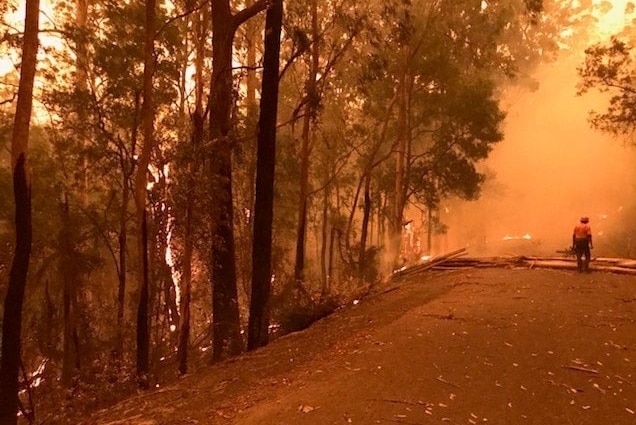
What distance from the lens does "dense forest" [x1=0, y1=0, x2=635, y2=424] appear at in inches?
373

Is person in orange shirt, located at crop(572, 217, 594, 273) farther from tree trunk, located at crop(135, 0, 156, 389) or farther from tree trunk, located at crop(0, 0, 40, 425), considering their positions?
tree trunk, located at crop(0, 0, 40, 425)

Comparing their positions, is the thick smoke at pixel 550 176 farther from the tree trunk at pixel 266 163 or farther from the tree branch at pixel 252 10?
the tree trunk at pixel 266 163

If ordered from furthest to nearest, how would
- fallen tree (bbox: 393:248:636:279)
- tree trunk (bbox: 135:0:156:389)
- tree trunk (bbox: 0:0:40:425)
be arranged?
fallen tree (bbox: 393:248:636:279) < tree trunk (bbox: 135:0:156:389) < tree trunk (bbox: 0:0:40:425)

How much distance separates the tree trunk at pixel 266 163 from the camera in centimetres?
919

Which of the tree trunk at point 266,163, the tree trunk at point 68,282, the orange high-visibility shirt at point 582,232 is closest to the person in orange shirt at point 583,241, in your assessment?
the orange high-visibility shirt at point 582,232

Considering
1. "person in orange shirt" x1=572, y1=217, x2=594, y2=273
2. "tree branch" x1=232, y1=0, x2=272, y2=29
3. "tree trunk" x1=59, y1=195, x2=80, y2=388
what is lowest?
"tree trunk" x1=59, y1=195, x2=80, y2=388

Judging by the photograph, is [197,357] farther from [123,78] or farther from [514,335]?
[514,335]

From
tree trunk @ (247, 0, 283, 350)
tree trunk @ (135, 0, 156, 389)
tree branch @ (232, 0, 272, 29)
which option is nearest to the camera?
tree trunk @ (247, 0, 283, 350)

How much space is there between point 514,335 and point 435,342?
1.30 metres

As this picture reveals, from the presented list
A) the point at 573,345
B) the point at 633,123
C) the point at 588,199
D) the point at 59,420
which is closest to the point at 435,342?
the point at 573,345

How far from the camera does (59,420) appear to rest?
10.7 metres

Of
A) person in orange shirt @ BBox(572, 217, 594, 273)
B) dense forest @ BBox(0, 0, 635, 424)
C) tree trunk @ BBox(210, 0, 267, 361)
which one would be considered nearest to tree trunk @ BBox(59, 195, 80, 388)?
dense forest @ BBox(0, 0, 635, 424)

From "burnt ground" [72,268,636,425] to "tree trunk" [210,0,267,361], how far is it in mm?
1450

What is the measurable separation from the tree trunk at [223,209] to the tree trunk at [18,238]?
3.38m
